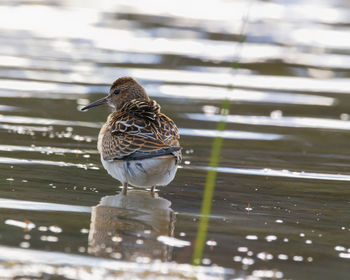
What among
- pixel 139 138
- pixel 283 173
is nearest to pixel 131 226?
pixel 139 138

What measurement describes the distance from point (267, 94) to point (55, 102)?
3.55m

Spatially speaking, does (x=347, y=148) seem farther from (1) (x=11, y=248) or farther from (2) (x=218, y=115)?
(1) (x=11, y=248)

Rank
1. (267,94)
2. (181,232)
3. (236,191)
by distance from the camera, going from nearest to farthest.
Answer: (181,232) → (236,191) → (267,94)

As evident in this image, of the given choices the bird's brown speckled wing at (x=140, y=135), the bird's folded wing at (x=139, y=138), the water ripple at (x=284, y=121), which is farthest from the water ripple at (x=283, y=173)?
the water ripple at (x=284, y=121)

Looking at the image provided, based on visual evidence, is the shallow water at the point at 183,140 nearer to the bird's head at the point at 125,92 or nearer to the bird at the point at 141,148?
the bird at the point at 141,148

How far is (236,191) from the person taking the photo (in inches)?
347

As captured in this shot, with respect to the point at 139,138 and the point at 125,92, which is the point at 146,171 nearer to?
the point at 139,138

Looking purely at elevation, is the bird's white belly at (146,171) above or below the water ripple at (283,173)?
below

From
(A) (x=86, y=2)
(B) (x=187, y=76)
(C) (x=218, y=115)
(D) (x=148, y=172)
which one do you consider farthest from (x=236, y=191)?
(A) (x=86, y=2)

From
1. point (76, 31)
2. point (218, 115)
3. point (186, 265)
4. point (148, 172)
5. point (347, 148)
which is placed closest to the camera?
point (186, 265)

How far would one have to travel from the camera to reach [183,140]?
1100 centimetres

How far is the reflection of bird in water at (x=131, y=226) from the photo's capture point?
21.0 feet

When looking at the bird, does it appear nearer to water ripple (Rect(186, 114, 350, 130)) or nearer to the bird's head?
the bird's head

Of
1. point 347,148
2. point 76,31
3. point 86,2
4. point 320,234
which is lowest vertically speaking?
point 320,234
